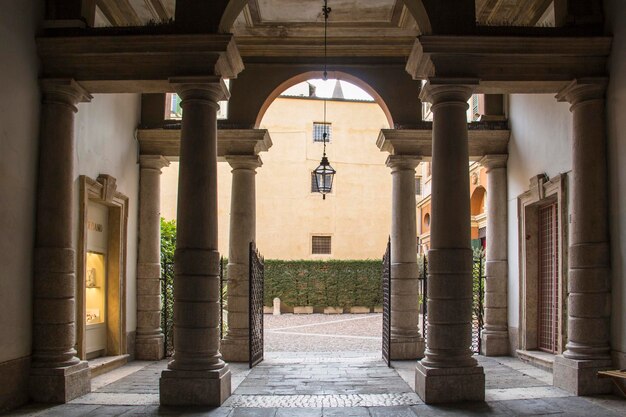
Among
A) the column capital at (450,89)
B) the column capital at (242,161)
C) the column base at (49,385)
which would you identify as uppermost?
the column capital at (450,89)

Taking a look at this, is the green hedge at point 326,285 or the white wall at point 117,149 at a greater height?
the white wall at point 117,149

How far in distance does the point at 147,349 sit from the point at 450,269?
21.2ft

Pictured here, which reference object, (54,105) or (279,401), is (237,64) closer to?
(54,105)

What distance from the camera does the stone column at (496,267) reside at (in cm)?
1177

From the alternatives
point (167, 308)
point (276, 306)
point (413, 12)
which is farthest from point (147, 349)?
point (276, 306)

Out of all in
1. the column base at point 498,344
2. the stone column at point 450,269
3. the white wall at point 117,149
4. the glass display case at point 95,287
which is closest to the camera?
the stone column at point 450,269

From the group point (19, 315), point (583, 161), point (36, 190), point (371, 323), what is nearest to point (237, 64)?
point (36, 190)

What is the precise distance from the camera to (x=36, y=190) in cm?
780

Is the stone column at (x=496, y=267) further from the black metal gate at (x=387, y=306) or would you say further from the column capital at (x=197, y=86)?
the column capital at (x=197, y=86)

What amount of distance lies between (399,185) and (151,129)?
4.66 m

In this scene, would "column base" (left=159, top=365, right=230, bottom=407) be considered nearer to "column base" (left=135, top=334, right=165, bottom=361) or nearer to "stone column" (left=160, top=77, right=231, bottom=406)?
"stone column" (left=160, top=77, right=231, bottom=406)

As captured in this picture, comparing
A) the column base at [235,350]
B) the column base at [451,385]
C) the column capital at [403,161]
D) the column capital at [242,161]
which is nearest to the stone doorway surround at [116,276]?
the column base at [235,350]

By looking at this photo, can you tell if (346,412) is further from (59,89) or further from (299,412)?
(59,89)

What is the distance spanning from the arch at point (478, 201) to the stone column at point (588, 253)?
12.1m
